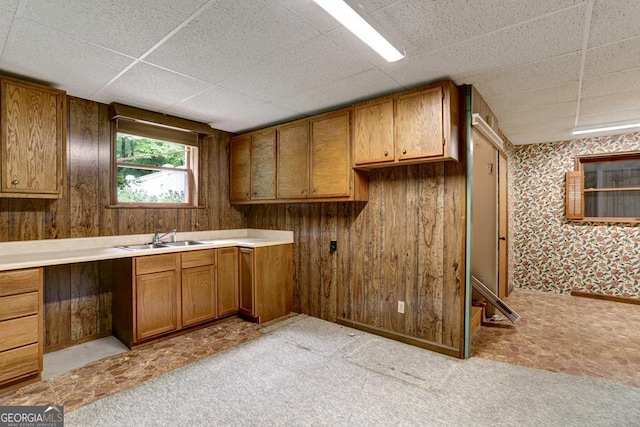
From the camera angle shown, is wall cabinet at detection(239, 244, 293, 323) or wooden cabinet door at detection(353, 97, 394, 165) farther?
wall cabinet at detection(239, 244, 293, 323)

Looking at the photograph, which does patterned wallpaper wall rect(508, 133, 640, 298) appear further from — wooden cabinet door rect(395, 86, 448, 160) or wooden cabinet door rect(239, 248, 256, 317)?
wooden cabinet door rect(239, 248, 256, 317)

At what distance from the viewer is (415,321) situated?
306 cm

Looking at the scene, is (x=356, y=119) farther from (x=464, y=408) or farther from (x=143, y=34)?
(x=464, y=408)

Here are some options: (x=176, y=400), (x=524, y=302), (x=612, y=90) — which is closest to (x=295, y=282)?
(x=176, y=400)

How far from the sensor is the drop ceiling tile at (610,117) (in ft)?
11.4

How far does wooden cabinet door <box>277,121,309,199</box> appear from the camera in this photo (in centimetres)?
360

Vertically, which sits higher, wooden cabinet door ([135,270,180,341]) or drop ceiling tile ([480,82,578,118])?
drop ceiling tile ([480,82,578,118])

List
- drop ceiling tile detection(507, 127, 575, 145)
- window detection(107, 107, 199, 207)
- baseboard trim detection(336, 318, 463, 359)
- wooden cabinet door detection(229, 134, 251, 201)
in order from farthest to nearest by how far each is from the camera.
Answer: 1. drop ceiling tile detection(507, 127, 575, 145)
2. wooden cabinet door detection(229, 134, 251, 201)
3. window detection(107, 107, 199, 207)
4. baseboard trim detection(336, 318, 463, 359)

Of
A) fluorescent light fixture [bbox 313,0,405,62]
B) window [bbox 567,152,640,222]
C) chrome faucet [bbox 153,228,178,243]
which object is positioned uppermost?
fluorescent light fixture [bbox 313,0,405,62]

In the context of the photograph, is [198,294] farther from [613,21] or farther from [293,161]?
[613,21]

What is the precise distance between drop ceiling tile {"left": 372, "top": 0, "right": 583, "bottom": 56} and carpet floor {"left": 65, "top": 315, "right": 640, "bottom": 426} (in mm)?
2374

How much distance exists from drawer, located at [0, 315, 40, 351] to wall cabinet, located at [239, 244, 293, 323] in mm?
1848

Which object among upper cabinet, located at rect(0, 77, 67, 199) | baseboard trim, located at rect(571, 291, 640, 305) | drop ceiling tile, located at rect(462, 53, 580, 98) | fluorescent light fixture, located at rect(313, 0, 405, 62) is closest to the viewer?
fluorescent light fixture, located at rect(313, 0, 405, 62)

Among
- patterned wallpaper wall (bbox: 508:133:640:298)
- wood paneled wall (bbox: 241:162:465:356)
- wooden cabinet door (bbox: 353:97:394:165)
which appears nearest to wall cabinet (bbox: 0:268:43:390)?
wood paneled wall (bbox: 241:162:465:356)
